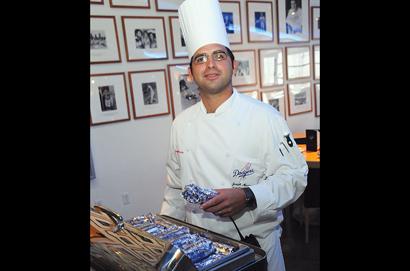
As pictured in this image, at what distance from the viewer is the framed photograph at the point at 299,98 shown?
12.7ft

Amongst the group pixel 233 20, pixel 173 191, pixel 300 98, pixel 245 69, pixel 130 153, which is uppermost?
pixel 233 20

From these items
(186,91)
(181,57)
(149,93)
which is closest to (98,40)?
(149,93)

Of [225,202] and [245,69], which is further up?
[245,69]

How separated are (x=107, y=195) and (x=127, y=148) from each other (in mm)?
438

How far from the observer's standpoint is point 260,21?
355 cm

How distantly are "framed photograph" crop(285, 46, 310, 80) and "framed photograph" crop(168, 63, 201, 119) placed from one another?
1349 millimetres

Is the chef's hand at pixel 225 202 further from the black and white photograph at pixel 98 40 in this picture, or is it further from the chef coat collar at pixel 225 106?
the black and white photograph at pixel 98 40

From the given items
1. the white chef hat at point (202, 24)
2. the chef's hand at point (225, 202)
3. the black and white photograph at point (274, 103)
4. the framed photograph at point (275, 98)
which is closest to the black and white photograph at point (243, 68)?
the framed photograph at point (275, 98)

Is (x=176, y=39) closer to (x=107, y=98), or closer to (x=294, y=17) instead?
(x=107, y=98)

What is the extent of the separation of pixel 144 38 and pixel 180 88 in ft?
1.84

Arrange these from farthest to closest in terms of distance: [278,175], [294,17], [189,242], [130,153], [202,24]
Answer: [294,17], [130,153], [202,24], [278,175], [189,242]
